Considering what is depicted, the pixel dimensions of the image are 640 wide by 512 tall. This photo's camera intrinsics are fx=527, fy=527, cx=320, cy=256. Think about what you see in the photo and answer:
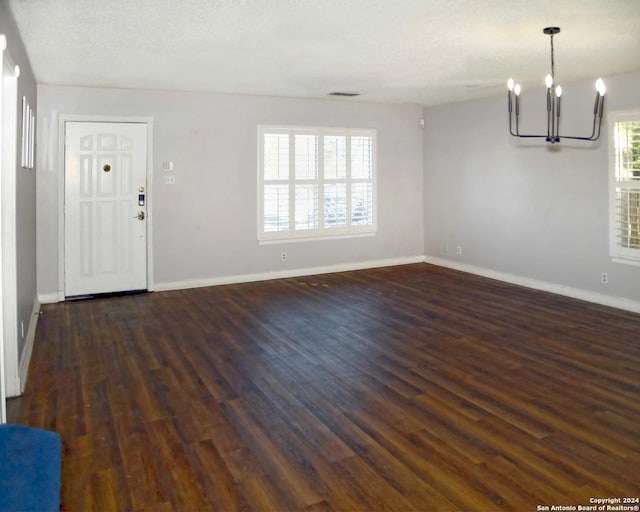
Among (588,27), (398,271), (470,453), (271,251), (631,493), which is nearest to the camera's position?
(631,493)

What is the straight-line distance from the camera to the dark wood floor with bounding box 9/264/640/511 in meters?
2.37

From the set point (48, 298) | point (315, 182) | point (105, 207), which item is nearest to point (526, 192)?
point (315, 182)

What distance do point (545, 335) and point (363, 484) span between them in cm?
286

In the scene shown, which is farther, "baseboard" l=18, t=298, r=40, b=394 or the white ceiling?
"baseboard" l=18, t=298, r=40, b=394

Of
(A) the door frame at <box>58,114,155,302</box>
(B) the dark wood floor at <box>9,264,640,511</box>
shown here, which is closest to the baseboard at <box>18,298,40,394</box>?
(B) the dark wood floor at <box>9,264,640,511</box>

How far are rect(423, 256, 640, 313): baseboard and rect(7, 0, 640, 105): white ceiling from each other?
7.63 feet

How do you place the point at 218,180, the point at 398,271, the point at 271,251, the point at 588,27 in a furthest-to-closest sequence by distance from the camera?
the point at 398,271 < the point at 271,251 < the point at 218,180 < the point at 588,27

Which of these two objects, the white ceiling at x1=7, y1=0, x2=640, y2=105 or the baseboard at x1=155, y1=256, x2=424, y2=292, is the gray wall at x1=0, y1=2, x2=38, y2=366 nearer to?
the white ceiling at x1=7, y1=0, x2=640, y2=105

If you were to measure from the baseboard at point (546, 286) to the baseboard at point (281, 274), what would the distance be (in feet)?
2.11

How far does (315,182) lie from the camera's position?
7.34 m

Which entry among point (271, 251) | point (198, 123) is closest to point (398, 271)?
point (271, 251)

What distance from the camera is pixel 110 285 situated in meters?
6.22

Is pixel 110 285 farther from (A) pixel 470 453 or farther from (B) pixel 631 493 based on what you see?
(B) pixel 631 493

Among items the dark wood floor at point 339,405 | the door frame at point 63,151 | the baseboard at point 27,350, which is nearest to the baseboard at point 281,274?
the dark wood floor at point 339,405
